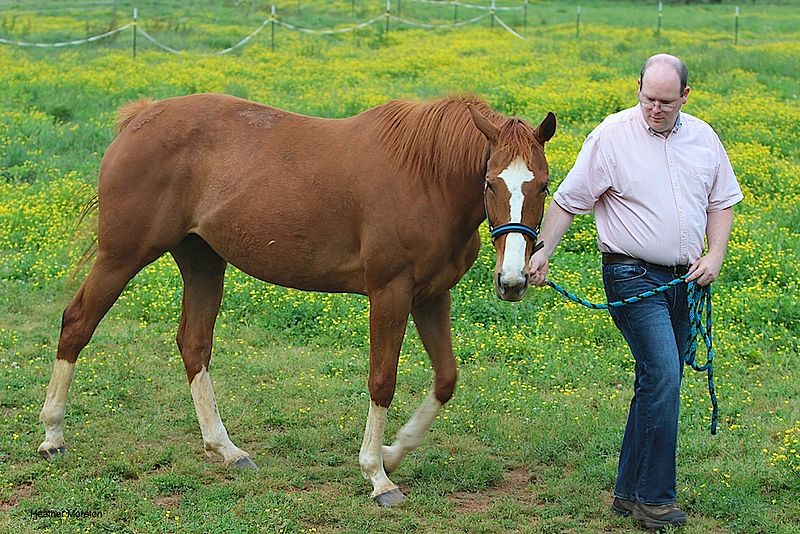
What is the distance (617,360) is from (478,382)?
1.10m

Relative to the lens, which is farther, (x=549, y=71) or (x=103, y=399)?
(x=549, y=71)

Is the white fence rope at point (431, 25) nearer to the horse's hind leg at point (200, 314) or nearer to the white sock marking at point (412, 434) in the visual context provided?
the horse's hind leg at point (200, 314)

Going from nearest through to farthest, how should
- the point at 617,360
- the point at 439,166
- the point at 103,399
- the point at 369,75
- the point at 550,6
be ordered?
the point at 439,166
the point at 103,399
the point at 617,360
the point at 369,75
the point at 550,6

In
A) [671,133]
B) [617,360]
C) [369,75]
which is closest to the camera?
[671,133]

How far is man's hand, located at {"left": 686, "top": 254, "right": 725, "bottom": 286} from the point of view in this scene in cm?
454

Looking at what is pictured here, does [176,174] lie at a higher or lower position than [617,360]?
higher

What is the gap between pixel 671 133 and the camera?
15.0ft

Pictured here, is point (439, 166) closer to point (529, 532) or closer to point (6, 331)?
point (529, 532)

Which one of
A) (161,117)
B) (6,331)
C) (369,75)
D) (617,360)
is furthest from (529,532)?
(369,75)

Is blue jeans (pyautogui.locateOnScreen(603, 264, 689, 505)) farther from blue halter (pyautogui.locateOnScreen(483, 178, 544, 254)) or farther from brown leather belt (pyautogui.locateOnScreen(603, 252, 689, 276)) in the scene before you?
blue halter (pyautogui.locateOnScreen(483, 178, 544, 254))

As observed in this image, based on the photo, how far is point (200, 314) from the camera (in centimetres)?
610

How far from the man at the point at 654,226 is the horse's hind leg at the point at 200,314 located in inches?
90.5

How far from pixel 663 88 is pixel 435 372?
201cm

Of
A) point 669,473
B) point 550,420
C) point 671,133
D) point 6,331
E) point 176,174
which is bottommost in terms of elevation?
point 6,331
